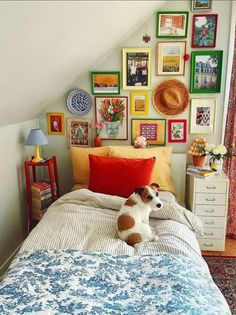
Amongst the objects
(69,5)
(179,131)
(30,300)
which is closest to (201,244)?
(179,131)

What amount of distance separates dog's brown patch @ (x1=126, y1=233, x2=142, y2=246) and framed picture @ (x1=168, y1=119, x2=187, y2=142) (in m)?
1.42

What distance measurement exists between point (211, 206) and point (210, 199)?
6 centimetres

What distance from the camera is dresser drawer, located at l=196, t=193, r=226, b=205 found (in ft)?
7.92

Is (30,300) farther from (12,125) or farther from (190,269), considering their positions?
(12,125)

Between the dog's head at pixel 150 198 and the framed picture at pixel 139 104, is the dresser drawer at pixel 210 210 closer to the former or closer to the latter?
the dog's head at pixel 150 198

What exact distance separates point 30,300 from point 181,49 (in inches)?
96.0

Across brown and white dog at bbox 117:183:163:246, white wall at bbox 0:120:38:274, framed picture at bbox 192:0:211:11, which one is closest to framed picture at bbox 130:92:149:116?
framed picture at bbox 192:0:211:11

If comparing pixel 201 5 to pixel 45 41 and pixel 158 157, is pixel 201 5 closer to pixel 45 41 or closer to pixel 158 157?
pixel 158 157

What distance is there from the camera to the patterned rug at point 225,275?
6.38 feet

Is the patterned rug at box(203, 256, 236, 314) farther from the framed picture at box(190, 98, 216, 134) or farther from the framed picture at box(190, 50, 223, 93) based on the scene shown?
the framed picture at box(190, 50, 223, 93)

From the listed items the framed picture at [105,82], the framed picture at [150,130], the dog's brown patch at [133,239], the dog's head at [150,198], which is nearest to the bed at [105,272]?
the dog's brown patch at [133,239]

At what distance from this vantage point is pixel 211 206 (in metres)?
2.44

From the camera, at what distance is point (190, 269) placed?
4.40ft

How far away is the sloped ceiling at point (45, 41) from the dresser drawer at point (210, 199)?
5.05ft
